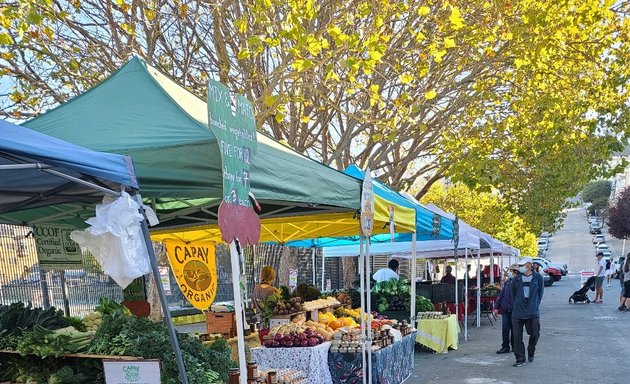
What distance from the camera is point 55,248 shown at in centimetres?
622

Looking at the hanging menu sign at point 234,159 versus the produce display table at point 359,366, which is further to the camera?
the produce display table at point 359,366

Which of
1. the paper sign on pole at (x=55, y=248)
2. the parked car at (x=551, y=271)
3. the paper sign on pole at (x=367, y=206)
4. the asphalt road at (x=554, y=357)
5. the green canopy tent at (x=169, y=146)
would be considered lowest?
the parked car at (x=551, y=271)

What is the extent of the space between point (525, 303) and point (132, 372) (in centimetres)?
844

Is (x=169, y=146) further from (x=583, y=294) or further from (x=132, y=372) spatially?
(x=583, y=294)

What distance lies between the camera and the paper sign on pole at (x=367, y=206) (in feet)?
22.0

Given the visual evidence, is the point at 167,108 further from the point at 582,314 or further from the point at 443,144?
the point at 582,314

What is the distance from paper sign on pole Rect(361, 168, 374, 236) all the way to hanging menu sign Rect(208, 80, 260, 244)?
205 centimetres

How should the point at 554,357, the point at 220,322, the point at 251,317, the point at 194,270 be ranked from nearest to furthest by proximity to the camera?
the point at 194,270 → the point at 220,322 → the point at 251,317 → the point at 554,357

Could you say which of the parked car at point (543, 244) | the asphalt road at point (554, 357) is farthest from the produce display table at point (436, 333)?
the parked car at point (543, 244)

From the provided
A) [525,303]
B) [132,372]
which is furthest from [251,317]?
[132,372]

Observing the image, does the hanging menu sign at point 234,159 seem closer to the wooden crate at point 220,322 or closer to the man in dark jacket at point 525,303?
the wooden crate at point 220,322

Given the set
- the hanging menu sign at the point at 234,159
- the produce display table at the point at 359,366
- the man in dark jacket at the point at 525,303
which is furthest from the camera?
the man in dark jacket at the point at 525,303

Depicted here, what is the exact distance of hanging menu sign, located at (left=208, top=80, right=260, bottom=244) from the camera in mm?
4312

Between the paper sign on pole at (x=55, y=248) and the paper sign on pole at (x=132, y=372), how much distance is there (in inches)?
68.1
